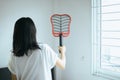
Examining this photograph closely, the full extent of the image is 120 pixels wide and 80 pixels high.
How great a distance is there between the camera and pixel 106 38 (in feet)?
7.97

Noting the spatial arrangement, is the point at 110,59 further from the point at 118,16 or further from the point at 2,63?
the point at 2,63

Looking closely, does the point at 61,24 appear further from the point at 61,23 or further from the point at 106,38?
the point at 106,38

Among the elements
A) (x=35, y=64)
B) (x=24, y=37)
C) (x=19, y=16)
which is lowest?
(x=35, y=64)

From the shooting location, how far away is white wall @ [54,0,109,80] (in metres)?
2.60

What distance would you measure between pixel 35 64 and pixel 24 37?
22 centimetres

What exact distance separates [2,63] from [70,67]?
3.09 feet

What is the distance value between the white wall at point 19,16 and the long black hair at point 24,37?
3.21 feet

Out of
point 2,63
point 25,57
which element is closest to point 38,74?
point 25,57

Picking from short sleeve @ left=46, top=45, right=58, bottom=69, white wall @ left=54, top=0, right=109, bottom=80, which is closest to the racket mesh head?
white wall @ left=54, top=0, right=109, bottom=80

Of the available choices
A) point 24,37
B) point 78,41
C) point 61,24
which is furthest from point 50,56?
point 78,41

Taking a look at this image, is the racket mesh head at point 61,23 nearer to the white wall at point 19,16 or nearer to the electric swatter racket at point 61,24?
the electric swatter racket at point 61,24

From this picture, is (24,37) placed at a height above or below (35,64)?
above

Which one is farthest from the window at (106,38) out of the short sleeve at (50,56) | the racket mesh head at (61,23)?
the short sleeve at (50,56)

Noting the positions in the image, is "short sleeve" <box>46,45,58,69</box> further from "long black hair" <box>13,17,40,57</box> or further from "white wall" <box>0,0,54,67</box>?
"white wall" <box>0,0,54,67</box>
